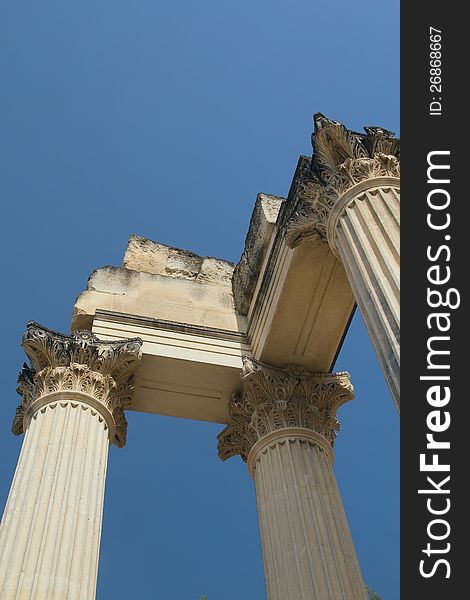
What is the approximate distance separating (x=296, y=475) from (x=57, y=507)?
5608 millimetres

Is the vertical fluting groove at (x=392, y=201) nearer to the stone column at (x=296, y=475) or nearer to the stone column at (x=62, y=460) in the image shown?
the stone column at (x=296, y=475)

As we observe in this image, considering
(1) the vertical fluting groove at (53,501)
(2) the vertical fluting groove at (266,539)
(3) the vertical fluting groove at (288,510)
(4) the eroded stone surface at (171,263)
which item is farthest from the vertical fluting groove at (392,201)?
(4) the eroded stone surface at (171,263)

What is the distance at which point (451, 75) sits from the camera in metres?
11.5

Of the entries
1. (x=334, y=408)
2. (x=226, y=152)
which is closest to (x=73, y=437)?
(x=334, y=408)

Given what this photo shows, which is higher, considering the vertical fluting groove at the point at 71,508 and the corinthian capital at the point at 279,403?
the corinthian capital at the point at 279,403

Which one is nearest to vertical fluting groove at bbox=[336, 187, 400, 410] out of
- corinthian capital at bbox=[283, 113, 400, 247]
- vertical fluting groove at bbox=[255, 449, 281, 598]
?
corinthian capital at bbox=[283, 113, 400, 247]

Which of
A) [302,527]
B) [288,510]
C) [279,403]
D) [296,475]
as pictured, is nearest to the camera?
[302,527]

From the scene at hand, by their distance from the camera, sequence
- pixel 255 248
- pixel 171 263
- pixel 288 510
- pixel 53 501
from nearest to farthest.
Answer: pixel 53 501
pixel 288 510
pixel 255 248
pixel 171 263

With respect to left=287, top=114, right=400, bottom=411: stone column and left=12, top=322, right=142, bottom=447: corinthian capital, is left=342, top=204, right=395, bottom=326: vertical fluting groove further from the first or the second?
left=12, top=322, right=142, bottom=447: corinthian capital

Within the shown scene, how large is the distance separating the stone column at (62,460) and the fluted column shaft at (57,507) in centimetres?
2

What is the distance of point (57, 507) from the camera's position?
14805 mm

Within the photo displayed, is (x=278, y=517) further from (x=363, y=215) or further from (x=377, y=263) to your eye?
(x=363, y=215)

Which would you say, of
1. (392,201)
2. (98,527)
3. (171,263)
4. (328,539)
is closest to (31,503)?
(98,527)

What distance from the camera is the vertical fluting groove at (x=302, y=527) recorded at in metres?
15.2
